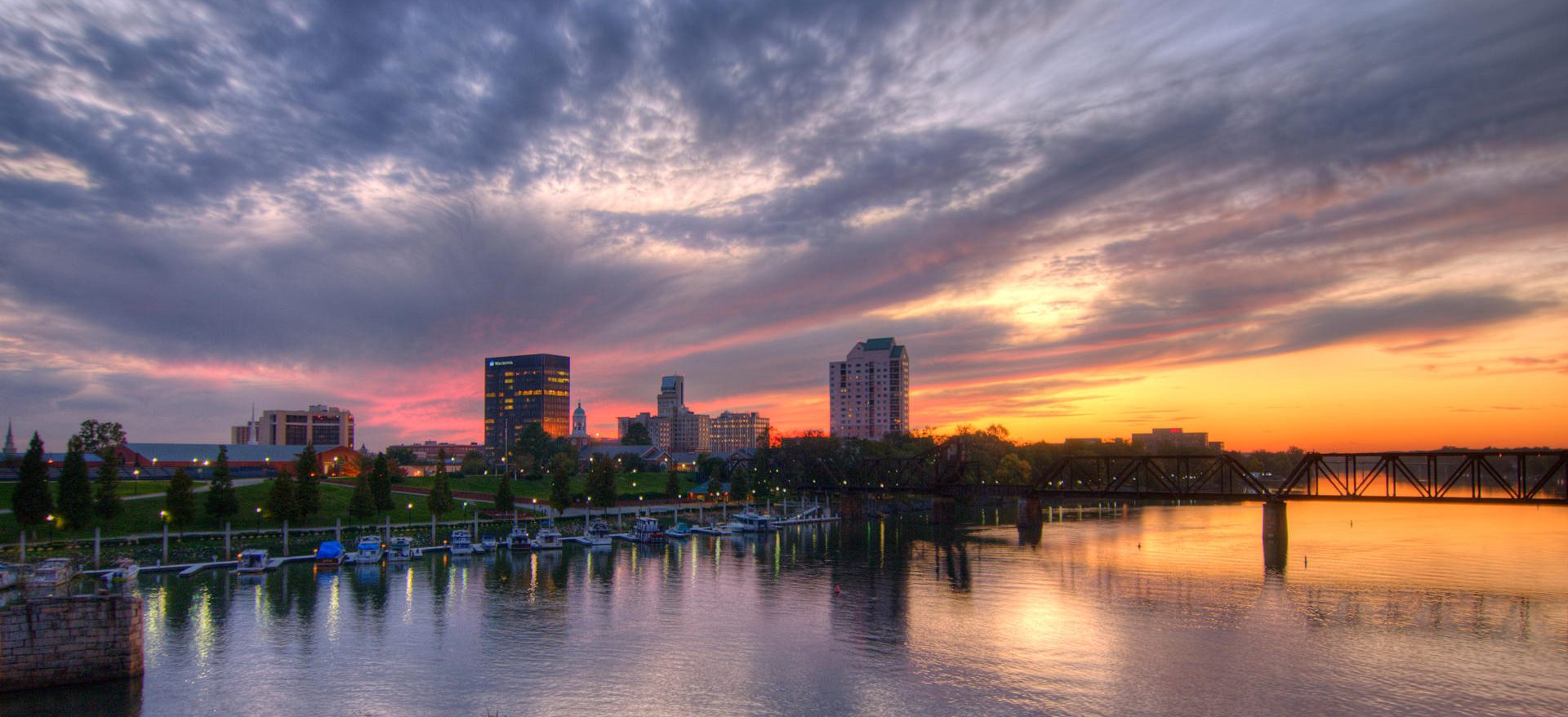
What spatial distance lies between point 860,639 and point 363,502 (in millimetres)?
89503

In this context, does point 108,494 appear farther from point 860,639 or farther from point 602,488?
point 860,639

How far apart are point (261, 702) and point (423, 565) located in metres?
61.7

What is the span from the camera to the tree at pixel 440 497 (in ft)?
446

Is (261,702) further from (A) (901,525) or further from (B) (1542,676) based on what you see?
(A) (901,525)

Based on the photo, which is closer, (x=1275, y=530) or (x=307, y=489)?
(x=307, y=489)

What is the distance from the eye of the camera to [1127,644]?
Answer: 6656cm

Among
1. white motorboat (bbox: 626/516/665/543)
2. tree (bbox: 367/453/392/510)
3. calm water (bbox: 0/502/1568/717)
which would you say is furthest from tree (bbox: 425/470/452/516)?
white motorboat (bbox: 626/516/665/543)

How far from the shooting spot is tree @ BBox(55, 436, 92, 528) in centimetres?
10306

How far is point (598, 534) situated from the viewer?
465ft

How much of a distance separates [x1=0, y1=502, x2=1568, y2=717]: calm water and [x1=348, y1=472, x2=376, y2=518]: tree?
68.5 ft

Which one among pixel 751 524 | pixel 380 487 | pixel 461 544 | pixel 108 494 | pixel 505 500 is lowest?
pixel 751 524

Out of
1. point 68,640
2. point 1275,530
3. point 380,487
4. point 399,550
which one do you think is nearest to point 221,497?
point 380,487

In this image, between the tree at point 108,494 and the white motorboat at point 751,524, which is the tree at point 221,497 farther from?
the white motorboat at point 751,524

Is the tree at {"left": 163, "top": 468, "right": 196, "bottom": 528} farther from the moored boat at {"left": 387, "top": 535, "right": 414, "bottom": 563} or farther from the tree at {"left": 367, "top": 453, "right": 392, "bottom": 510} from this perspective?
the tree at {"left": 367, "top": 453, "right": 392, "bottom": 510}
